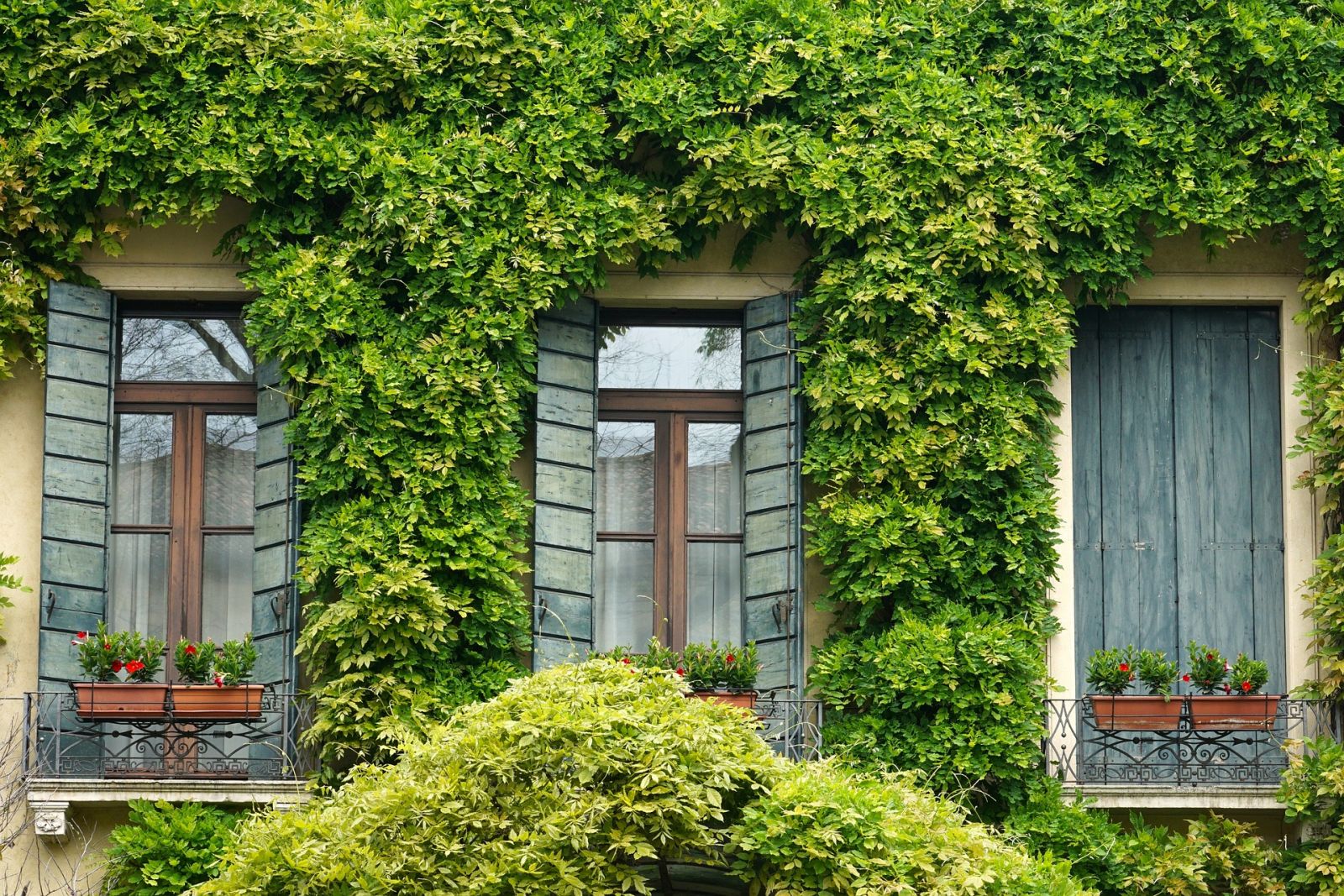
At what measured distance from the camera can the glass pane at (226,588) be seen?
39.4 ft

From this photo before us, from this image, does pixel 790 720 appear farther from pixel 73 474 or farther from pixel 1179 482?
pixel 73 474

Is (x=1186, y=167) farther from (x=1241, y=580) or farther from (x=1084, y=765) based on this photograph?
(x=1084, y=765)

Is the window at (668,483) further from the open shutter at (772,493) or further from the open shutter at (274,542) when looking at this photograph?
the open shutter at (274,542)

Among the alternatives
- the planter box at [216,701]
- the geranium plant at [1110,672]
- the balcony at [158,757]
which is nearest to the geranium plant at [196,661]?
the planter box at [216,701]

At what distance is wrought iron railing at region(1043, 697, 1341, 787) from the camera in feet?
38.2

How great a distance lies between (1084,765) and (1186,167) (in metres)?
3.83

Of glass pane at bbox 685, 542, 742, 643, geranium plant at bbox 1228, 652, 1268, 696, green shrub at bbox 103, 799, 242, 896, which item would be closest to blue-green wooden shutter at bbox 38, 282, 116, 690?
green shrub at bbox 103, 799, 242, 896

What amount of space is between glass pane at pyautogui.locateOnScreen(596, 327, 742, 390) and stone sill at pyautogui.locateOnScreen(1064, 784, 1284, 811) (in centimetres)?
348

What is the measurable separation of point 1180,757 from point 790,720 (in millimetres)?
2458

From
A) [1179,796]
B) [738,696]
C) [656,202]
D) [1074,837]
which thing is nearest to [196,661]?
[738,696]

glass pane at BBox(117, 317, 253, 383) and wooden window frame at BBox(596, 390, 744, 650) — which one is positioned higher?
glass pane at BBox(117, 317, 253, 383)

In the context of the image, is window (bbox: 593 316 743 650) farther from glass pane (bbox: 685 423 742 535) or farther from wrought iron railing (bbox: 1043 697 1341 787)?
wrought iron railing (bbox: 1043 697 1341 787)

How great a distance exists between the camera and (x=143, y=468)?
12164 mm

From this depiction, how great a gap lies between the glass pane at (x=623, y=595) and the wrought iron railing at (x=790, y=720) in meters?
0.98
